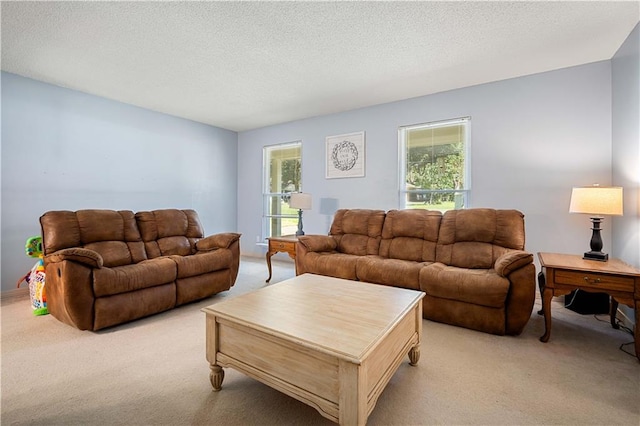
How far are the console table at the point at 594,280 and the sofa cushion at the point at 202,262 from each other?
304 centimetres

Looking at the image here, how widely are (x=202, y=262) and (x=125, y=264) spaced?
2.58ft

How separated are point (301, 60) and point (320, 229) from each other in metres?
2.66

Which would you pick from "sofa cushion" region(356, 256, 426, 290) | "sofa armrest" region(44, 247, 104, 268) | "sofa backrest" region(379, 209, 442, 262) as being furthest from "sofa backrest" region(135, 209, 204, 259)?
"sofa backrest" region(379, 209, 442, 262)

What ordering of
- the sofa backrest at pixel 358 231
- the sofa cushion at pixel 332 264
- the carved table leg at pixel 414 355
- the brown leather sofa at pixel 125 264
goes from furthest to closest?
the sofa backrest at pixel 358 231 < the sofa cushion at pixel 332 264 < the brown leather sofa at pixel 125 264 < the carved table leg at pixel 414 355

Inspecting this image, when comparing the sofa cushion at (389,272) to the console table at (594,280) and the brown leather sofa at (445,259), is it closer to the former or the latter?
the brown leather sofa at (445,259)

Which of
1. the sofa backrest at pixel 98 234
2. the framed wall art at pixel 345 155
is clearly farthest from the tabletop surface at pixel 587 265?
the sofa backrest at pixel 98 234

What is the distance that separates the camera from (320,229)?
4.83 meters

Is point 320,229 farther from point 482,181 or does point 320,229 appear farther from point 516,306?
point 516,306

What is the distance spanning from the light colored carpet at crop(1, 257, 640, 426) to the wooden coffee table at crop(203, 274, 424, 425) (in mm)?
196

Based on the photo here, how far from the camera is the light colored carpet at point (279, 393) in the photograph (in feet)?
4.68

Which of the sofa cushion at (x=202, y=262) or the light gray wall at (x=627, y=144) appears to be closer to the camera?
the light gray wall at (x=627, y=144)

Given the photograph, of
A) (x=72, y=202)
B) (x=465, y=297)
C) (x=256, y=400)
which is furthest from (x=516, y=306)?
(x=72, y=202)

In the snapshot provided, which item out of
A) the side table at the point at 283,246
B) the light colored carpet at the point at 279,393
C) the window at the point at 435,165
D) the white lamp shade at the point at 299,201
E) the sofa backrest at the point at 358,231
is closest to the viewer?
the light colored carpet at the point at 279,393

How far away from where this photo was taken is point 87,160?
3.82 m
